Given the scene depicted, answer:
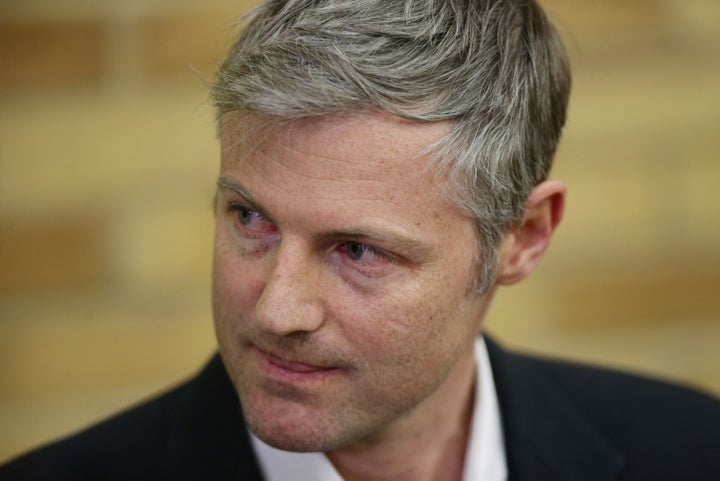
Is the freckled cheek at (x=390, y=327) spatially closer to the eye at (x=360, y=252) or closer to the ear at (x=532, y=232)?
the eye at (x=360, y=252)

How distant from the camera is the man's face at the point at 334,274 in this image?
1668 mm

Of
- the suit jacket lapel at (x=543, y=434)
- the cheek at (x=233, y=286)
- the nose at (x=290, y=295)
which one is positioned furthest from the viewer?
the suit jacket lapel at (x=543, y=434)

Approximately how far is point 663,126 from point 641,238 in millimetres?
453

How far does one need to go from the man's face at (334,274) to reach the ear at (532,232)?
0.16m

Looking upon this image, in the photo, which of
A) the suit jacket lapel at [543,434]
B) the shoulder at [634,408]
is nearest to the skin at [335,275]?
the suit jacket lapel at [543,434]

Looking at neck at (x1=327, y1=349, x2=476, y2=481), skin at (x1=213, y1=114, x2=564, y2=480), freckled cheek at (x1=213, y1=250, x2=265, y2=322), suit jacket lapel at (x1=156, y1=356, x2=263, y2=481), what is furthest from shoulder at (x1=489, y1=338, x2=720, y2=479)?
freckled cheek at (x1=213, y1=250, x2=265, y2=322)

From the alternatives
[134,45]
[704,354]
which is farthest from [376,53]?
[704,354]

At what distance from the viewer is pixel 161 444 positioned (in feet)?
6.59

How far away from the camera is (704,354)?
412 centimetres

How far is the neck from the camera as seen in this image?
201 centimetres

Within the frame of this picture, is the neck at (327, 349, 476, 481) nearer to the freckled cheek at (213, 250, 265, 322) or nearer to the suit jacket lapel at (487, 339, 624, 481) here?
the suit jacket lapel at (487, 339, 624, 481)

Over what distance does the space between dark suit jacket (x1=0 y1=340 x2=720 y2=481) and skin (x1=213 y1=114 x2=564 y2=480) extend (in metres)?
0.22

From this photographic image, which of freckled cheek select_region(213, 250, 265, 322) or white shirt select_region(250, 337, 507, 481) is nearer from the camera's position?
freckled cheek select_region(213, 250, 265, 322)

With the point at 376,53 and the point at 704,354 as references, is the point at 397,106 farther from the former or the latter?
A: the point at 704,354
